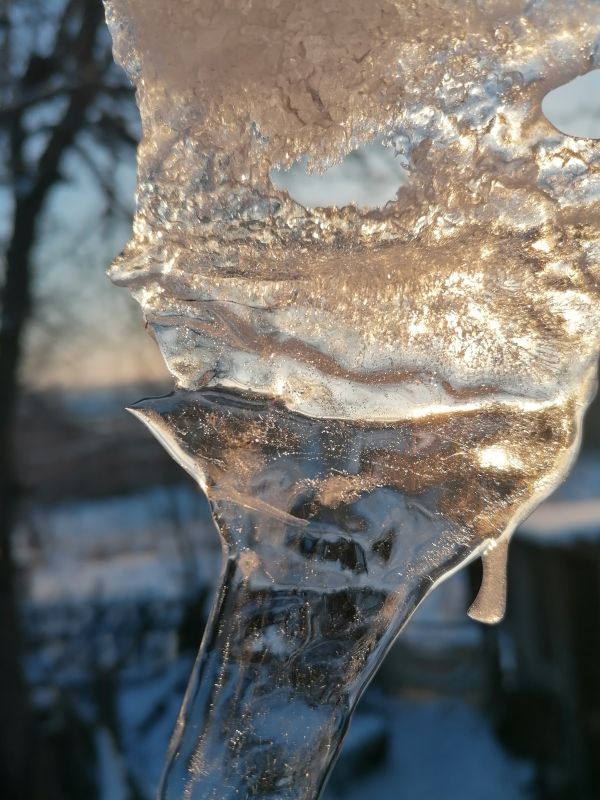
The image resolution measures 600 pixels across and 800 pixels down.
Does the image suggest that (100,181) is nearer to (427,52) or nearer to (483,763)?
(427,52)

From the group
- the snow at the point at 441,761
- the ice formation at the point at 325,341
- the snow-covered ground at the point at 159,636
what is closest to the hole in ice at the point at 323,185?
the ice formation at the point at 325,341

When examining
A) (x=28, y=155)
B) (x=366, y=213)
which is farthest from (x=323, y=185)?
(x=28, y=155)

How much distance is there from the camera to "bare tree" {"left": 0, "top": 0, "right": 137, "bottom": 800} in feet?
6.69

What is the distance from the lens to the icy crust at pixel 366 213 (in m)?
0.30

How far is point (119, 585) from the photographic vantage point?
3.03 meters

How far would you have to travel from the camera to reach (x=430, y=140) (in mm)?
312

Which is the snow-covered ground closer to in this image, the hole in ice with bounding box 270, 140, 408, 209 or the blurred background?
the blurred background

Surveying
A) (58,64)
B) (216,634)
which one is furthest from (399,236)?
(58,64)

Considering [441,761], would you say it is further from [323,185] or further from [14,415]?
[323,185]

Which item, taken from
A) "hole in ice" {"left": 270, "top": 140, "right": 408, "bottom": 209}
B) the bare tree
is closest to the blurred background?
the bare tree

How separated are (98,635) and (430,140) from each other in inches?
113

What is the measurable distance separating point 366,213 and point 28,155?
2.12 metres

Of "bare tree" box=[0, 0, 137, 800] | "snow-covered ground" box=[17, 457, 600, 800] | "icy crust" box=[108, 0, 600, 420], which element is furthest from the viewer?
"snow-covered ground" box=[17, 457, 600, 800]

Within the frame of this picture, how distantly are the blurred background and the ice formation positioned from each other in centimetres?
185
